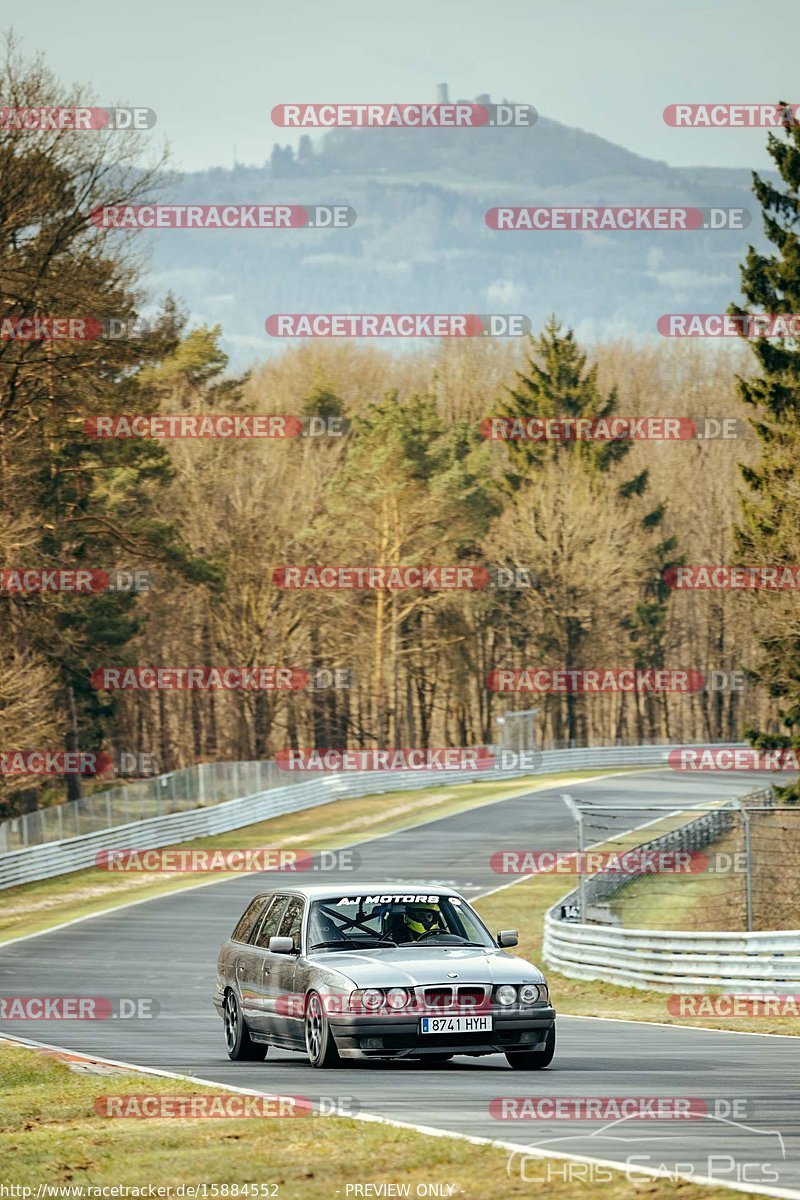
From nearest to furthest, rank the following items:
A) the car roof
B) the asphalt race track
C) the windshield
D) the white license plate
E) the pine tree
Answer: the asphalt race track < the white license plate < the windshield < the car roof < the pine tree

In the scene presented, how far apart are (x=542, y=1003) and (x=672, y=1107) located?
2.63m

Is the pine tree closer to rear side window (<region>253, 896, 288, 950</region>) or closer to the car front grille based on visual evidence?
rear side window (<region>253, 896, 288, 950</region>)

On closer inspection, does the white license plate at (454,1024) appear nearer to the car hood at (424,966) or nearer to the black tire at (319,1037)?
the car hood at (424,966)

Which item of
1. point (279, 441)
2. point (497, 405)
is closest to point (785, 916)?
point (279, 441)

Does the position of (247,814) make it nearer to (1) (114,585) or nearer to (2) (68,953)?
(1) (114,585)

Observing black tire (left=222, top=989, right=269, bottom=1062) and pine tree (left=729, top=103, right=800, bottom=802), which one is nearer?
black tire (left=222, top=989, right=269, bottom=1062)

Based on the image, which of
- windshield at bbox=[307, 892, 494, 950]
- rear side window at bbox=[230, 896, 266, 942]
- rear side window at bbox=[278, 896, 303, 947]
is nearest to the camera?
windshield at bbox=[307, 892, 494, 950]

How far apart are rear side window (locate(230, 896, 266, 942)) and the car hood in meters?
1.61

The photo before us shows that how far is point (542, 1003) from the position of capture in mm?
12258

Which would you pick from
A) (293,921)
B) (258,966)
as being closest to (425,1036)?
(293,921)

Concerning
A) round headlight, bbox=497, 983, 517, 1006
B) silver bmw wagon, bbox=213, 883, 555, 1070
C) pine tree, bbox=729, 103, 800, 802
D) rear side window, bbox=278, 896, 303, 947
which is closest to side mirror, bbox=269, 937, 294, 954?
silver bmw wagon, bbox=213, 883, 555, 1070

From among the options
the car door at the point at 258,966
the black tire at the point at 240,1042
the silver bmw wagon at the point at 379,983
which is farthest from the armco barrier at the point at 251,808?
the silver bmw wagon at the point at 379,983

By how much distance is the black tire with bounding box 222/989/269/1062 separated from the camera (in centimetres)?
1402

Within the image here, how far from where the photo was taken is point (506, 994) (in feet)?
39.6
